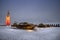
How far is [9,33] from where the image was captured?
213cm

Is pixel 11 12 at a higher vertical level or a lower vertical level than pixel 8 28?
higher

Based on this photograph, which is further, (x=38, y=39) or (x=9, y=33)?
(x=9, y=33)

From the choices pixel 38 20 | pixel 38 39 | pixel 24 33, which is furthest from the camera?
pixel 24 33

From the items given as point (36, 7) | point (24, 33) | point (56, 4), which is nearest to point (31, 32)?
point (24, 33)

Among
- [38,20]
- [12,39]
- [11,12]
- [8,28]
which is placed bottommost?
[12,39]

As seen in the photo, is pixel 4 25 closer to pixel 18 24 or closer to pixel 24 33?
pixel 18 24

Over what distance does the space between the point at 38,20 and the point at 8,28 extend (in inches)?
19.8

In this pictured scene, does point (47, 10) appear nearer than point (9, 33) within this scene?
Yes

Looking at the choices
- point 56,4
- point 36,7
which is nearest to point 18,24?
point 36,7

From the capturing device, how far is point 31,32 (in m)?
2.12

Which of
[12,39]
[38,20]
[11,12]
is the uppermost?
[11,12]

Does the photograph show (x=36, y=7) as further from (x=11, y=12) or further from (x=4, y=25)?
(x=4, y=25)

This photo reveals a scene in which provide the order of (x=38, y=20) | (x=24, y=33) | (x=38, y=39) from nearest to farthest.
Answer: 1. (x=38, y=39)
2. (x=38, y=20)
3. (x=24, y=33)

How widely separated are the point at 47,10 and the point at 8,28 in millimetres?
680
